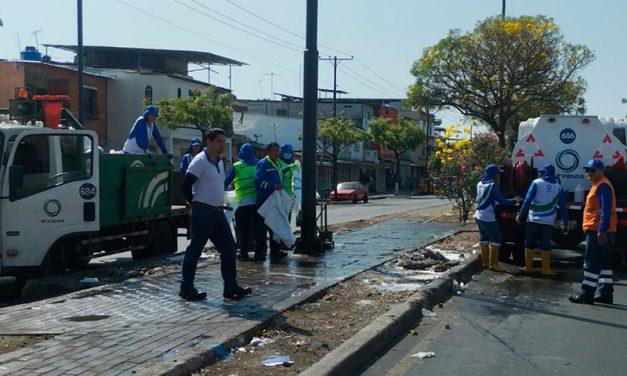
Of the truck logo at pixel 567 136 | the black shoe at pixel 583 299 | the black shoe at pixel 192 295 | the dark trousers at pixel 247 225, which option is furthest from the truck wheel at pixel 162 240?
the truck logo at pixel 567 136

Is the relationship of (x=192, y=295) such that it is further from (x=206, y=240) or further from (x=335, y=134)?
(x=335, y=134)

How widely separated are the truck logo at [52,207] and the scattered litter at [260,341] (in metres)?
4.34

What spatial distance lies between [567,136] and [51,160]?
376 inches

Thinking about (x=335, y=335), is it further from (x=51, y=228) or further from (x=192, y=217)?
(x=51, y=228)

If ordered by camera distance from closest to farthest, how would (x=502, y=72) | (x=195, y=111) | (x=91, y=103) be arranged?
(x=502, y=72), (x=195, y=111), (x=91, y=103)

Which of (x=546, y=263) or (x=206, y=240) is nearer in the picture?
(x=206, y=240)

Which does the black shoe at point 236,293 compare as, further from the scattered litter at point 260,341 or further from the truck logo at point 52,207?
the truck logo at point 52,207

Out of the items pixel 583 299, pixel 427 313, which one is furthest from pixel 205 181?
pixel 583 299

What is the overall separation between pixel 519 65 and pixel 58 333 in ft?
74.8

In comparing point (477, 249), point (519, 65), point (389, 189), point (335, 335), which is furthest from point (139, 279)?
point (389, 189)

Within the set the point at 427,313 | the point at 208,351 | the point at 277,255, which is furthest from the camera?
the point at 277,255

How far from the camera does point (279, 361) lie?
608 cm

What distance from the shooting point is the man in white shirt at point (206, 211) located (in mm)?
8281

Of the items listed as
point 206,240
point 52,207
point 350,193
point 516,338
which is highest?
point 52,207
